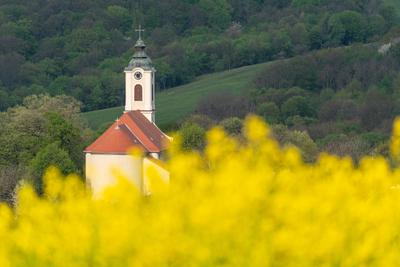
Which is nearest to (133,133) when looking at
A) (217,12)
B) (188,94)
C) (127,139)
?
(127,139)

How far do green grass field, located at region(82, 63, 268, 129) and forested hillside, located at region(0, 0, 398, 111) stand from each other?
3406 millimetres

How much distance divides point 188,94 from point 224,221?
93.4 metres

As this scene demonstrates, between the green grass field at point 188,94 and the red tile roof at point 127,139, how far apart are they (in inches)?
1264

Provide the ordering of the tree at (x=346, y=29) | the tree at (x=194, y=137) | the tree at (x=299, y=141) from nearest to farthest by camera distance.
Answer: the tree at (x=194, y=137) → the tree at (x=299, y=141) → the tree at (x=346, y=29)

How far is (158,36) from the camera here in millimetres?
146375

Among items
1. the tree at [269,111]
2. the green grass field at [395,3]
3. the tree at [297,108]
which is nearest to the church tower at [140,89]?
the tree at [269,111]

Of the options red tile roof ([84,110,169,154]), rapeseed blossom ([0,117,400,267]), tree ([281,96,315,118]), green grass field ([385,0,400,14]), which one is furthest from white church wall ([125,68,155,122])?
green grass field ([385,0,400,14])

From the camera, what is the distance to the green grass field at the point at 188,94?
96.4m

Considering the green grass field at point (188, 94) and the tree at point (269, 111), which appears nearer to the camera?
the tree at point (269, 111)

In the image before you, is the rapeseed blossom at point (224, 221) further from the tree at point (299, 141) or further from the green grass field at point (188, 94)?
the green grass field at point (188, 94)

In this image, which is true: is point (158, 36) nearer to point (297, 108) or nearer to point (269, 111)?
point (297, 108)

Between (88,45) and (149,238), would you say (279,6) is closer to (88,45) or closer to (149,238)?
(88,45)

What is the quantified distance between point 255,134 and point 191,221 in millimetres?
1587

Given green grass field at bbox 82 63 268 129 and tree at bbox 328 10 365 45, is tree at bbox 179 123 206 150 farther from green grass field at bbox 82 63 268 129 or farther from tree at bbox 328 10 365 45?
tree at bbox 328 10 365 45
